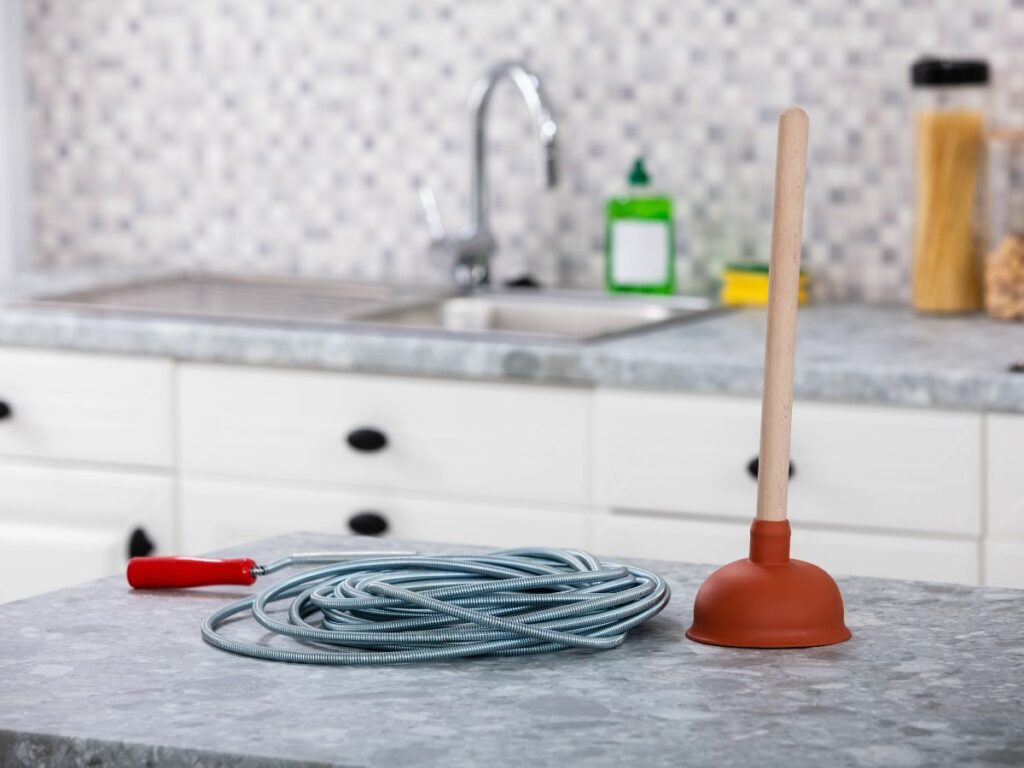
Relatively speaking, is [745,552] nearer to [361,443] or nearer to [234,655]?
[361,443]

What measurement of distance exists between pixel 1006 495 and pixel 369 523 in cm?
86

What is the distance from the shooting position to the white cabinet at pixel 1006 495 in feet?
7.00

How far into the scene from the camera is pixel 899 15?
2793mm

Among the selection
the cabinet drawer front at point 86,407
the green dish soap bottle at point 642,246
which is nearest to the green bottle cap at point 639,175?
the green dish soap bottle at point 642,246

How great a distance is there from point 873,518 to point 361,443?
0.71m

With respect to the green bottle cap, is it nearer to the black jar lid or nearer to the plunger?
the black jar lid

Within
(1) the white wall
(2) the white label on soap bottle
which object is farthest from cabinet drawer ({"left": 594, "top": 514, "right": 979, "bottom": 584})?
(1) the white wall

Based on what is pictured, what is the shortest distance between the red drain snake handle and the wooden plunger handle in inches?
14.6

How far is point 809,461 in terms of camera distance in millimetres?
2230

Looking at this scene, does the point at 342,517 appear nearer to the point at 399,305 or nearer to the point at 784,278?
the point at 399,305

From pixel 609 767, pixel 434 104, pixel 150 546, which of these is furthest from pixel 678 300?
pixel 609 767

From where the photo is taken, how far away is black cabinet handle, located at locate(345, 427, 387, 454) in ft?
8.01

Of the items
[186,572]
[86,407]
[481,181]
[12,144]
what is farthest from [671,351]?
[12,144]

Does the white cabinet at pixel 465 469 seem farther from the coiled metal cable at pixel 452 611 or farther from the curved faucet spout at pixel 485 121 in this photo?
the coiled metal cable at pixel 452 611
